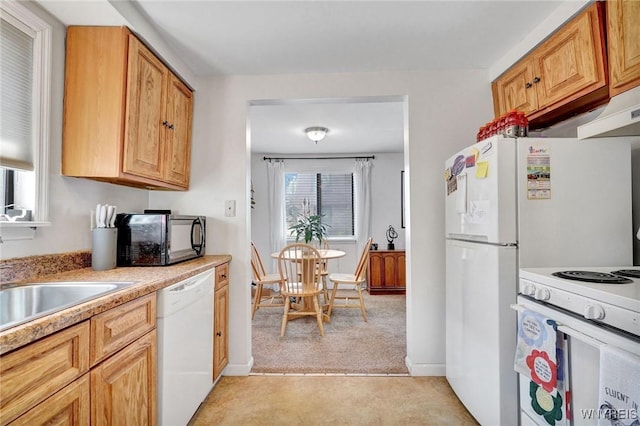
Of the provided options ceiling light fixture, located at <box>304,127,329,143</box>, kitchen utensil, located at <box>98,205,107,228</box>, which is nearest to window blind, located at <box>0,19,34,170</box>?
kitchen utensil, located at <box>98,205,107,228</box>

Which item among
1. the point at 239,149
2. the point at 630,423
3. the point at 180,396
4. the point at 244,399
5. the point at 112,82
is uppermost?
the point at 112,82

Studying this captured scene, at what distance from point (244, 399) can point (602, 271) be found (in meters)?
2.08

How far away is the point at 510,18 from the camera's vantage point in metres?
1.70

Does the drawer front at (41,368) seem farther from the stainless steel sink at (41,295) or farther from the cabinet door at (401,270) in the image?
the cabinet door at (401,270)

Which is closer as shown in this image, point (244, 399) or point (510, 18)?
point (510, 18)

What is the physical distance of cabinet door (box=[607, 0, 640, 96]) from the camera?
1254 mm

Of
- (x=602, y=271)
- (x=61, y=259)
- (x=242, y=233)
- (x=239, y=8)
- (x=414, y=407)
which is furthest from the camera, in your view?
(x=242, y=233)

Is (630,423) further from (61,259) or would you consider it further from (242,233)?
(61,259)

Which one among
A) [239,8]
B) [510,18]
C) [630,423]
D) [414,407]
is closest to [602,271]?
[630,423]

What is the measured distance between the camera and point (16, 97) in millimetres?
1348

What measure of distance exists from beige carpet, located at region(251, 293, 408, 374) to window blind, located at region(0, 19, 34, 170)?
6.42 ft

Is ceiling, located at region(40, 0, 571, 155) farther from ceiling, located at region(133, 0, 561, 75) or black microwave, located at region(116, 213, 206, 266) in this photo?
black microwave, located at region(116, 213, 206, 266)

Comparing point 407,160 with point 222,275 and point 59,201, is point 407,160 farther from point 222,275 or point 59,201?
point 59,201

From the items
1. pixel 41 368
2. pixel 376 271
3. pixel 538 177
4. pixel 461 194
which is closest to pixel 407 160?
pixel 461 194
